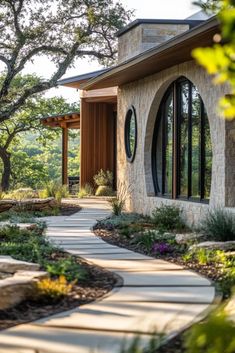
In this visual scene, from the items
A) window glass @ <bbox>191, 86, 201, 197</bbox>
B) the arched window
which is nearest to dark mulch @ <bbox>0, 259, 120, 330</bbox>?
the arched window

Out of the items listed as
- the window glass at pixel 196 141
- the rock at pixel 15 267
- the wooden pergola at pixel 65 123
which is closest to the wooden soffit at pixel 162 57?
the window glass at pixel 196 141

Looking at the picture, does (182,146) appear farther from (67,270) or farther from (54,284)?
(54,284)

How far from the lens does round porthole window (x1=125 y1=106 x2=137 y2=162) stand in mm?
13570

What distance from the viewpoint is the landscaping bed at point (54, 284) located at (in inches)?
169

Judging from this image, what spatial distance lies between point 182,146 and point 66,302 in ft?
22.5

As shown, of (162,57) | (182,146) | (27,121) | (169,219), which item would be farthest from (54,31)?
(169,219)

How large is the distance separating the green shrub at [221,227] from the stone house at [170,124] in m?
0.41

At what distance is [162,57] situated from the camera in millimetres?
9773

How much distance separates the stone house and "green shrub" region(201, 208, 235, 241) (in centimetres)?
41

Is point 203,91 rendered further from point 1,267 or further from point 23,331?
point 23,331

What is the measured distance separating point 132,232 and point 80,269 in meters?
3.68

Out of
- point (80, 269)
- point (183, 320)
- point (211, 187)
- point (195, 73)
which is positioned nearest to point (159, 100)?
point (195, 73)

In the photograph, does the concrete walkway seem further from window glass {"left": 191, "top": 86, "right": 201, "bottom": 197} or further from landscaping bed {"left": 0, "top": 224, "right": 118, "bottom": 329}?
window glass {"left": 191, "top": 86, "right": 201, "bottom": 197}

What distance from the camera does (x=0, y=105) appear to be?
21844mm
